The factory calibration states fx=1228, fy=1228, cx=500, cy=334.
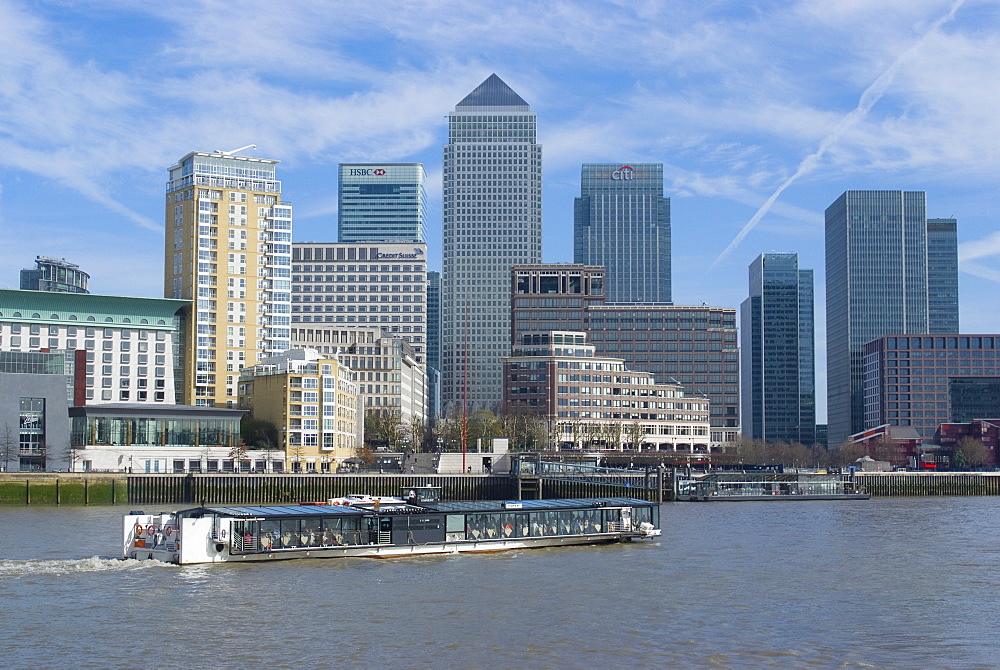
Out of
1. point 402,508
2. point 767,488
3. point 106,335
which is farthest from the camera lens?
point 106,335

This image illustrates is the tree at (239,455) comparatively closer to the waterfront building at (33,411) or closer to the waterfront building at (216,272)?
the waterfront building at (33,411)

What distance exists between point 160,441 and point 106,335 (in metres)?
→ 31.6

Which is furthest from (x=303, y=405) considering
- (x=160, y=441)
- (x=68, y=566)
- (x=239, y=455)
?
(x=68, y=566)

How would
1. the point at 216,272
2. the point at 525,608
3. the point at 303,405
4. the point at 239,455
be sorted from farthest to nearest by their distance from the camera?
the point at 216,272, the point at 303,405, the point at 239,455, the point at 525,608

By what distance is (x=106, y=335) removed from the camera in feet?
594

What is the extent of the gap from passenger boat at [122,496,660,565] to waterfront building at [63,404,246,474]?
277ft

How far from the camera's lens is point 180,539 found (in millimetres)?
61156

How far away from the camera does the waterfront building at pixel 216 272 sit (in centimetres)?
19275

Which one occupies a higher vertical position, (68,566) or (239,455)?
(239,455)

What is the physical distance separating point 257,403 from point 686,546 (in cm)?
11129

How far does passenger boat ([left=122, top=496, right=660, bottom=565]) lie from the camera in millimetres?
62250

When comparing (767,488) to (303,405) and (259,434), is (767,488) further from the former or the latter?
(259,434)

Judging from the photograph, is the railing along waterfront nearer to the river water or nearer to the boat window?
the river water

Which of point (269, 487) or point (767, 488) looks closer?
point (269, 487)
